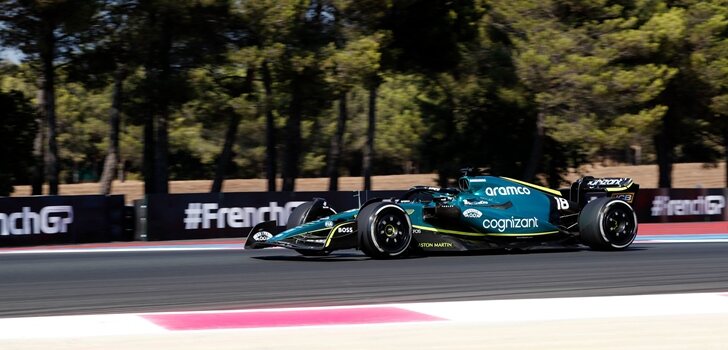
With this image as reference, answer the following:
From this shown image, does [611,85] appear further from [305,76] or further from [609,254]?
[609,254]

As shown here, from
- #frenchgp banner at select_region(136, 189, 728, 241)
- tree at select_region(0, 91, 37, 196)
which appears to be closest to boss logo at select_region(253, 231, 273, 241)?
#frenchgp banner at select_region(136, 189, 728, 241)

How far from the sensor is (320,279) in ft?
36.7

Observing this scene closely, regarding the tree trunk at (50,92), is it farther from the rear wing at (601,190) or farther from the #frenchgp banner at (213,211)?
the rear wing at (601,190)

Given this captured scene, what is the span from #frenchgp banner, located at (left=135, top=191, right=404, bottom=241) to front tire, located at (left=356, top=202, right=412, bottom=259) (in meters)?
7.05

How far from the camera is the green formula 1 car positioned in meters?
13.1

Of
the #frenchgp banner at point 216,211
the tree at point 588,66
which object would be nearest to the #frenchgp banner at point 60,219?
the #frenchgp banner at point 216,211

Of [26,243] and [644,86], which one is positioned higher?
[644,86]

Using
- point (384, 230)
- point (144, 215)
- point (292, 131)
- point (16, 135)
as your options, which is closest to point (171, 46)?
point (292, 131)

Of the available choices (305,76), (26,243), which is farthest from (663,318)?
(305,76)

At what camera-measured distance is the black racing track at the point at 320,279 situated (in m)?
9.55

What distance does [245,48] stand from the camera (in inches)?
1180

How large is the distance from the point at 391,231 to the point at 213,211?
8.20 metres

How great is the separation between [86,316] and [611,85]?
87.5 ft

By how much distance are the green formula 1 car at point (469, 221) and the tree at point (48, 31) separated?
50.9ft
